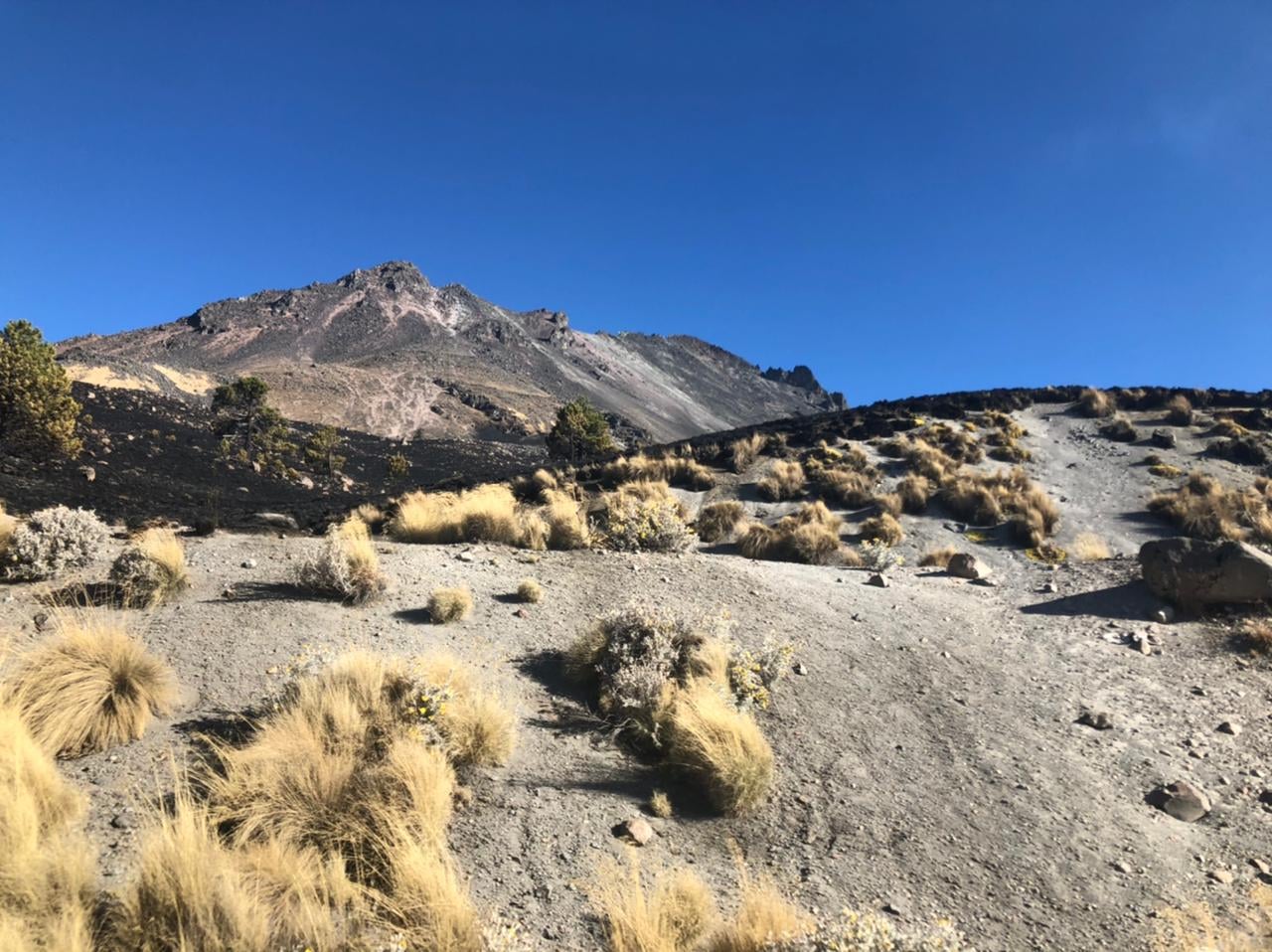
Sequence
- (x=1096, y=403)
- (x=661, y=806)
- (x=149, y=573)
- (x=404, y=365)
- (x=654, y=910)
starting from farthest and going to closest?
(x=404, y=365), (x=1096, y=403), (x=149, y=573), (x=661, y=806), (x=654, y=910)

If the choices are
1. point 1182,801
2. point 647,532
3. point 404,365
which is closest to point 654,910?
point 1182,801

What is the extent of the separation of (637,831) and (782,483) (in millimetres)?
15796

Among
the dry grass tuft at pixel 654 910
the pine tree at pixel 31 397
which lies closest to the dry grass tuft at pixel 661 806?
the dry grass tuft at pixel 654 910

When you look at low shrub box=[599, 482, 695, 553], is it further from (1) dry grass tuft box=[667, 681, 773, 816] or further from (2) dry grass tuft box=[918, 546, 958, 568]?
(2) dry grass tuft box=[918, 546, 958, 568]

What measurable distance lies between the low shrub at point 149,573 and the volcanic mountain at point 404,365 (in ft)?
237

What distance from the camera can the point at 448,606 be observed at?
277 inches

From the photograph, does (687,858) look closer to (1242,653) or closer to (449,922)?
(449,922)

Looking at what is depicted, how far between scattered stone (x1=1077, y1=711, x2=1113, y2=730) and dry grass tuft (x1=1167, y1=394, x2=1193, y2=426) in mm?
25333

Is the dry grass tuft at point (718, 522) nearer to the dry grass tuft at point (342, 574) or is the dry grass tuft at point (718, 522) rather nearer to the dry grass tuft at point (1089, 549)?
the dry grass tuft at point (1089, 549)

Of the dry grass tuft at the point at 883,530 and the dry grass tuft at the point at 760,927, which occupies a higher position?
the dry grass tuft at the point at 883,530

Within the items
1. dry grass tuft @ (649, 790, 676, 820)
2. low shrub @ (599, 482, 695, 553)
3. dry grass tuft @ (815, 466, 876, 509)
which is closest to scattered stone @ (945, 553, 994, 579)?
low shrub @ (599, 482, 695, 553)

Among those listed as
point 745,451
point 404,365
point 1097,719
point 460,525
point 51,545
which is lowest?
point 51,545

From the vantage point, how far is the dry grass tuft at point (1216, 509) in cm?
1299

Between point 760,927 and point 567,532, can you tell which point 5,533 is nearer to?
point 567,532
